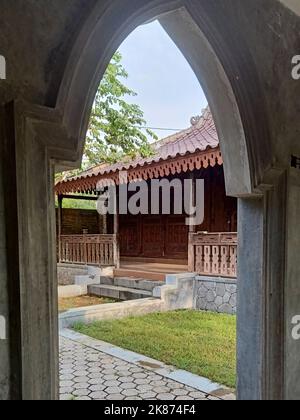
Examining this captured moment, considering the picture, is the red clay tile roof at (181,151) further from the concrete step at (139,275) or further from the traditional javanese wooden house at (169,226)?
the concrete step at (139,275)

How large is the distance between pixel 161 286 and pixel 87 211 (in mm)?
5771

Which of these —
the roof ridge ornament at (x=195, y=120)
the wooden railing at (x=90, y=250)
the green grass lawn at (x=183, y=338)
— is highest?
the roof ridge ornament at (x=195, y=120)

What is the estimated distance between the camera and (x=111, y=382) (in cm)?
310

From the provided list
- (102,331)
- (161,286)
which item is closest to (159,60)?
(161,286)

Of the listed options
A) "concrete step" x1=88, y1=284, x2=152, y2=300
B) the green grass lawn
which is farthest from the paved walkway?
"concrete step" x1=88, y1=284, x2=152, y2=300

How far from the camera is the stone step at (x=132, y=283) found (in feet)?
22.1

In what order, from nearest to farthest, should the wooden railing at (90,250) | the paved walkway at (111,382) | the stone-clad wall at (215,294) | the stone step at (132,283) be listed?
1. the paved walkway at (111,382)
2. the stone-clad wall at (215,294)
3. the stone step at (132,283)
4. the wooden railing at (90,250)

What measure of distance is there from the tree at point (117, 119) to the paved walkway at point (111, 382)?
11.6 feet

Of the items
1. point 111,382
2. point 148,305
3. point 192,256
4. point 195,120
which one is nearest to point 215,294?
point 192,256

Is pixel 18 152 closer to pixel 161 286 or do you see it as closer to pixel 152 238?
pixel 161 286

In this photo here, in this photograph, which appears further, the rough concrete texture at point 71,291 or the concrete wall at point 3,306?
the rough concrete texture at point 71,291

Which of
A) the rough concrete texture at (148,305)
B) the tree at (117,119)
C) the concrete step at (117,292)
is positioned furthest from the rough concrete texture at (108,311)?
the tree at (117,119)

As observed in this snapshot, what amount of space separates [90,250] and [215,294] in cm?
360

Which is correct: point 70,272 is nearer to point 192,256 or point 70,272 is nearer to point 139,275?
point 139,275
